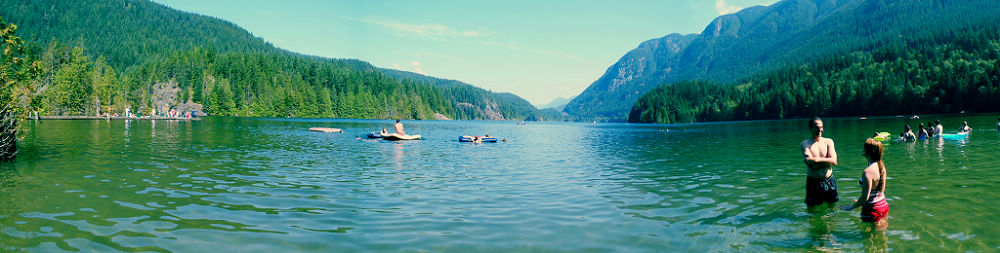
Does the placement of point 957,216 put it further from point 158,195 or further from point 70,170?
point 70,170

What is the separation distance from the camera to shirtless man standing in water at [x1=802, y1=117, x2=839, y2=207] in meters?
13.7

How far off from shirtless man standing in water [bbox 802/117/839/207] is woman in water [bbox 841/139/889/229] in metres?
0.86

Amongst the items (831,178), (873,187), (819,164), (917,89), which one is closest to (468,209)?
(819,164)

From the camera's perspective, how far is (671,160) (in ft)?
125

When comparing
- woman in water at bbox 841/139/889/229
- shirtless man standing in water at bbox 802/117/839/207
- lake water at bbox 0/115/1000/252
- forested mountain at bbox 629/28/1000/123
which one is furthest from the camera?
forested mountain at bbox 629/28/1000/123

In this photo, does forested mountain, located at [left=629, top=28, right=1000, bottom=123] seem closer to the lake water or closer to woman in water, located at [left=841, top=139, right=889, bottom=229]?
the lake water

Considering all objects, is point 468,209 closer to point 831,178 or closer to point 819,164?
point 819,164

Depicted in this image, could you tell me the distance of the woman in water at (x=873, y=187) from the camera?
12484 millimetres

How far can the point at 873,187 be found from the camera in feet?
42.0

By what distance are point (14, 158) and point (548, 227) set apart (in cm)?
3413

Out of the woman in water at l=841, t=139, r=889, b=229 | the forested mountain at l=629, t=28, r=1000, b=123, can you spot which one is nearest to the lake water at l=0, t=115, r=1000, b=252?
the woman in water at l=841, t=139, r=889, b=229

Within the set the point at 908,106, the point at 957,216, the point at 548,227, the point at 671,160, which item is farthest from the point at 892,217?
the point at 908,106

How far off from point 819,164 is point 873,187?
1.42m

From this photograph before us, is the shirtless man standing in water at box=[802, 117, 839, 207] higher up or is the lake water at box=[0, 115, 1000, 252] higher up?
the shirtless man standing in water at box=[802, 117, 839, 207]
